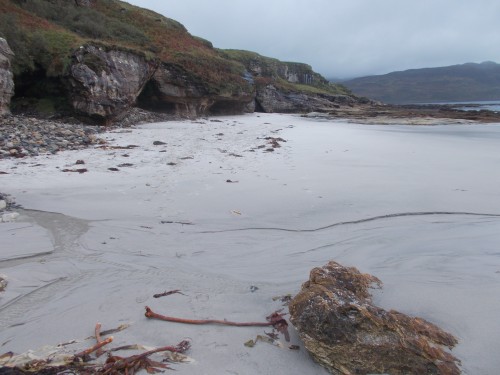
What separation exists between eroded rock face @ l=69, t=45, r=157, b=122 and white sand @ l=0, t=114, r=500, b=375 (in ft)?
20.7

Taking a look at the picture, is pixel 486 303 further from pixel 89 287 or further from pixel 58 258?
pixel 58 258

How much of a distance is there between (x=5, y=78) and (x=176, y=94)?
10.1 m

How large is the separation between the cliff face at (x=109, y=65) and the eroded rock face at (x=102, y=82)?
4 cm

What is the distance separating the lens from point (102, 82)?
14570mm

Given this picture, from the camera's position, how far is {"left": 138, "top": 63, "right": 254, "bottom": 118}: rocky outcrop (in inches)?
796

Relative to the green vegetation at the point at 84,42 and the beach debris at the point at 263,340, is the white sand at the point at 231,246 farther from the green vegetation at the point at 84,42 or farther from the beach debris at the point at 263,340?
the green vegetation at the point at 84,42

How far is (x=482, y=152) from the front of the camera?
10656 millimetres

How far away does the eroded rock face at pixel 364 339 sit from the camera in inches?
84.5

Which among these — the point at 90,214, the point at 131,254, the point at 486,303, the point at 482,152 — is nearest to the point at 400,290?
the point at 486,303

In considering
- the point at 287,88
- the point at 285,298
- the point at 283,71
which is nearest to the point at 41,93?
the point at 285,298

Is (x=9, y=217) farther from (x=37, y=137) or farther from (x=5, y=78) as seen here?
(x=5, y=78)

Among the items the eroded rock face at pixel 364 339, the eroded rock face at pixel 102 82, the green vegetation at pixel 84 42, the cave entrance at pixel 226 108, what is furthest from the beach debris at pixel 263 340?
the cave entrance at pixel 226 108

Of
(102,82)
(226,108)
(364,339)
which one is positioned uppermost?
(102,82)

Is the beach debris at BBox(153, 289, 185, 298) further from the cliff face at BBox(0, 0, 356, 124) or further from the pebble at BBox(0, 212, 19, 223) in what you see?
the cliff face at BBox(0, 0, 356, 124)
